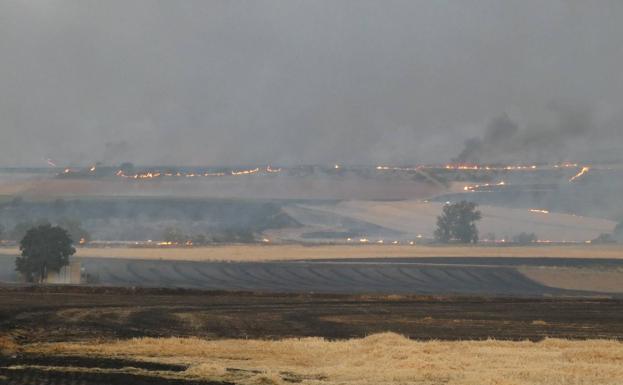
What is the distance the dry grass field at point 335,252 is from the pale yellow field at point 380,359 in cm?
7858

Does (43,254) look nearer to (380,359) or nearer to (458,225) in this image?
(380,359)

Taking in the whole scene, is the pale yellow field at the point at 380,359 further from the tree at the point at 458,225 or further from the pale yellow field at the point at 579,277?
the tree at the point at 458,225

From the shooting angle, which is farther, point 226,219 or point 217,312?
point 226,219

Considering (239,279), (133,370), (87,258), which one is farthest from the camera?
(87,258)

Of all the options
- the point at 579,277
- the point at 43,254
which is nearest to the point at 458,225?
the point at 579,277

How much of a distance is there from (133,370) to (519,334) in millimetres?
21406

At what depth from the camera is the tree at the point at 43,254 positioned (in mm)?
94188

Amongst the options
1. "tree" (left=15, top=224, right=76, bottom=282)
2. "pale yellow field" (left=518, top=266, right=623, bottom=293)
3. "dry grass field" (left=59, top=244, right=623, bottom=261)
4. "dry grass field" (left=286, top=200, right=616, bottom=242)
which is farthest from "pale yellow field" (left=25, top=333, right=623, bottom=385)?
"dry grass field" (left=286, top=200, right=616, bottom=242)

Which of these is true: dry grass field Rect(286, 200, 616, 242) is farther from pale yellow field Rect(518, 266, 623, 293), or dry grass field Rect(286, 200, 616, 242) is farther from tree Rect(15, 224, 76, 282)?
tree Rect(15, 224, 76, 282)

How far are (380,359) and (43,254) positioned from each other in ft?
194

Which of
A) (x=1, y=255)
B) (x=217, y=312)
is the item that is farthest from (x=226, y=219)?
(x=217, y=312)

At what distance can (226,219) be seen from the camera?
597ft

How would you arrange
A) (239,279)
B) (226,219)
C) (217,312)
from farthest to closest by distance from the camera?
(226,219) < (239,279) < (217,312)

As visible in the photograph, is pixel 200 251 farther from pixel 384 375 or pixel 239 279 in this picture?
pixel 384 375
